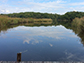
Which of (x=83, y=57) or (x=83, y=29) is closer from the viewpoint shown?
(x=83, y=57)

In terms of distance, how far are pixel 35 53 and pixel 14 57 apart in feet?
4.47

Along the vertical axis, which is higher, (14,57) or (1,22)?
(1,22)

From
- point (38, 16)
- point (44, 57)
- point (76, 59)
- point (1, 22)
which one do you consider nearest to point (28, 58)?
point (44, 57)

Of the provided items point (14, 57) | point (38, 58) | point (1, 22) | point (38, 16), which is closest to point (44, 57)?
point (38, 58)

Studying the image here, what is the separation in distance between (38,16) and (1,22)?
171 feet

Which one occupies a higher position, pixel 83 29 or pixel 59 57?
pixel 83 29

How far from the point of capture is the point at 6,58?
18.5ft

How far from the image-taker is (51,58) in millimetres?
5660

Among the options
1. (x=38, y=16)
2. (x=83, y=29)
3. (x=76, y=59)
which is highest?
(x=38, y=16)

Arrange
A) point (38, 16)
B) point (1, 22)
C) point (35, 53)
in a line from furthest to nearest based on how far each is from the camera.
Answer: point (38, 16)
point (1, 22)
point (35, 53)

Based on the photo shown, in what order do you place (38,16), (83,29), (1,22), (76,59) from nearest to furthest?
(76,59) → (83,29) → (1,22) → (38,16)

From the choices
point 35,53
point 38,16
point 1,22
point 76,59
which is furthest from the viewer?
point 38,16

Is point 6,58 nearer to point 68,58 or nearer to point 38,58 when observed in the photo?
point 38,58

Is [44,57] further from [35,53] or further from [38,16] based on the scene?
[38,16]
